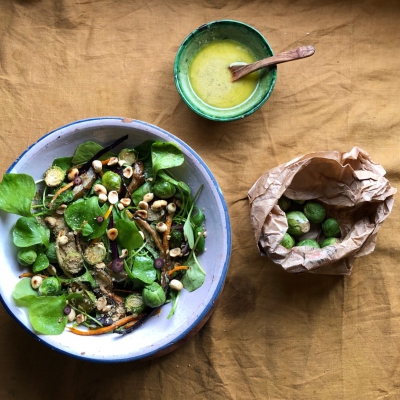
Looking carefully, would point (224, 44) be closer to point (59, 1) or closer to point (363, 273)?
point (59, 1)

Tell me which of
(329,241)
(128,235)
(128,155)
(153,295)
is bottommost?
(329,241)

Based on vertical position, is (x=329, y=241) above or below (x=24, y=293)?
below

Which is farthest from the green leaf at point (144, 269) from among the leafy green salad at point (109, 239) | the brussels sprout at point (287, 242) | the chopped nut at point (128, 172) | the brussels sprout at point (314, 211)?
the brussels sprout at point (314, 211)

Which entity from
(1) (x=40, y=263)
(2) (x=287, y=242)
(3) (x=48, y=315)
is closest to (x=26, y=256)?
(1) (x=40, y=263)

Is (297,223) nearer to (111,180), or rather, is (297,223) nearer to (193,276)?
(193,276)

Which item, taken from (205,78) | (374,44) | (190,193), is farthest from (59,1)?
(374,44)

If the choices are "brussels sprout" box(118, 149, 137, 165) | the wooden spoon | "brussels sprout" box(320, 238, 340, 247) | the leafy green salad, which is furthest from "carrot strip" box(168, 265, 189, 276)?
the wooden spoon
